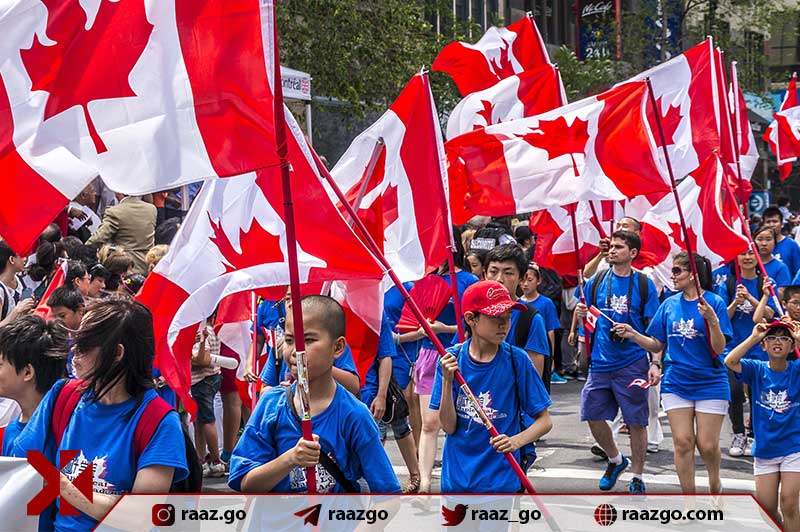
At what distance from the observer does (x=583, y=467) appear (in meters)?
9.79

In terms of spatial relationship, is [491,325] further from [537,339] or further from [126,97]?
[537,339]

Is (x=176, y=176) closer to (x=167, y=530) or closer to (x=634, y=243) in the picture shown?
(x=167, y=530)

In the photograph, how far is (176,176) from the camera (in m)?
4.27

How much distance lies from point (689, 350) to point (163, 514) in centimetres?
517

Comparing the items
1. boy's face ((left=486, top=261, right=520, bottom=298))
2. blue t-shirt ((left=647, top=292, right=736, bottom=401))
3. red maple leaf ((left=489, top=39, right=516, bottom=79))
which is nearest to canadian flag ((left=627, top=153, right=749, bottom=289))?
blue t-shirt ((left=647, top=292, right=736, bottom=401))

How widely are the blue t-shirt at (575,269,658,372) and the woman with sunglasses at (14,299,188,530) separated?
18.1ft

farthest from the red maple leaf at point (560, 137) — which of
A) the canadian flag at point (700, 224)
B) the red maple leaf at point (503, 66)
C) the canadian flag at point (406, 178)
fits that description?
the red maple leaf at point (503, 66)

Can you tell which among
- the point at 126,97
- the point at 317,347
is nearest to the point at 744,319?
the point at 317,347

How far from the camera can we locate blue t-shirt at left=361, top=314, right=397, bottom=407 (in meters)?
8.12

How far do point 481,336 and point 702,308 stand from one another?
2.87m

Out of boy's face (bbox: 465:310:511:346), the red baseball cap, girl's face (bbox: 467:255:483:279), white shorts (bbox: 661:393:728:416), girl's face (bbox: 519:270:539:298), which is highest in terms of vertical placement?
the red baseball cap

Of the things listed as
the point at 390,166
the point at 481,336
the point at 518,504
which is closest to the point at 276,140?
the point at 481,336

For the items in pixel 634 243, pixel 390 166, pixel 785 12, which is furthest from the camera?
pixel 785 12

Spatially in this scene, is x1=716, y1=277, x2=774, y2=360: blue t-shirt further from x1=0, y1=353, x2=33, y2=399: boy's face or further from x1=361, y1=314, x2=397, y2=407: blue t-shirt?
x1=0, y1=353, x2=33, y2=399: boy's face
